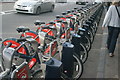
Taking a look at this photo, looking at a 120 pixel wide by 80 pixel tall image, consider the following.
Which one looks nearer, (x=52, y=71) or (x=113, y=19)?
(x=52, y=71)

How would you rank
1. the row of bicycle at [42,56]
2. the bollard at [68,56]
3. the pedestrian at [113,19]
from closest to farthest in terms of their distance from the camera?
the row of bicycle at [42,56]
the bollard at [68,56]
the pedestrian at [113,19]

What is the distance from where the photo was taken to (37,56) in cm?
315

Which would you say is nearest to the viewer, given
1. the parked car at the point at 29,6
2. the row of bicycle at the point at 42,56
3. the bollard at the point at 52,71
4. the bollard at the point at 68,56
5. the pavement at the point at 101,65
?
the row of bicycle at the point at 42,56

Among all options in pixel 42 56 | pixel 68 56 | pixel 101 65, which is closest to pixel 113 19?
pixel 101 65

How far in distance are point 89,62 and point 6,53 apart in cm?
313

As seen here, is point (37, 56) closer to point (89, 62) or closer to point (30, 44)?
point (30, 44)

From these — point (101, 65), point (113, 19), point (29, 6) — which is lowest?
point (101, 65)

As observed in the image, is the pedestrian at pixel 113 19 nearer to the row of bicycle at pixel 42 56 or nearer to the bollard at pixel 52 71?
the row of bicycle at pixel 42 56

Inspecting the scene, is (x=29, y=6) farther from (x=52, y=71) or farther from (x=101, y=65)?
(x=52, y=71)

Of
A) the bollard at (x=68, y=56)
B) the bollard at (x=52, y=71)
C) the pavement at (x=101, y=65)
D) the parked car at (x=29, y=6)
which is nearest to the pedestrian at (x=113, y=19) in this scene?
the pavement at (x=101, y=65)

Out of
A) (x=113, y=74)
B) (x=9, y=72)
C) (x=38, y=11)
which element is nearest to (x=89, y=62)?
(x=113, y=74)

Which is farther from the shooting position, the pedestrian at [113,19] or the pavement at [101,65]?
the pedestrian at [113,19]

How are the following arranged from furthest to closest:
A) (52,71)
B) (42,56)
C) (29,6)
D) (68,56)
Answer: (29,6) → (68,56) → (42,56) → (52,71)

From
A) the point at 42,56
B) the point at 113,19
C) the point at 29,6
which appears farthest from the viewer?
the point at 29,6
